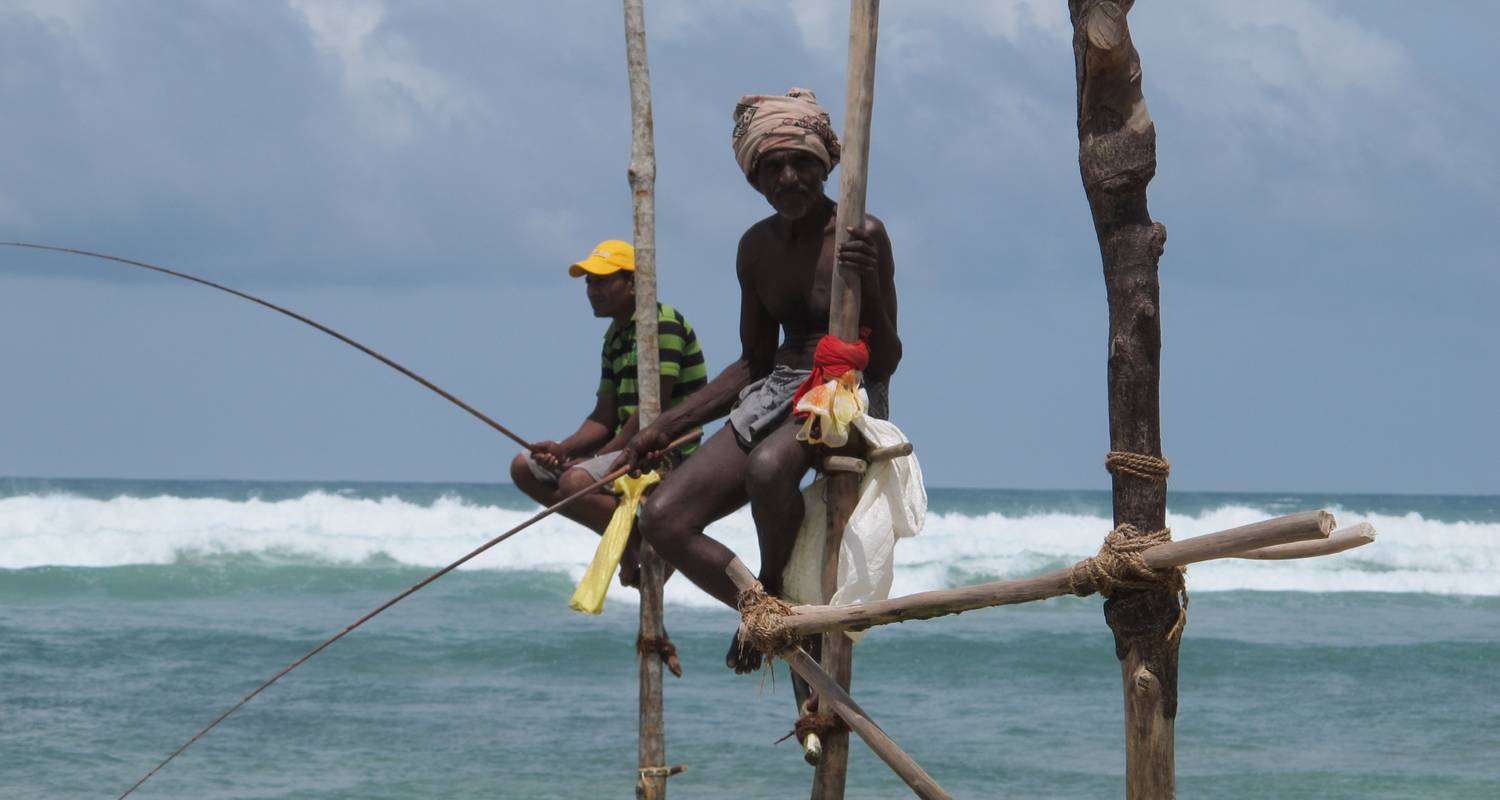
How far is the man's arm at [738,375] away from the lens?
5277mm

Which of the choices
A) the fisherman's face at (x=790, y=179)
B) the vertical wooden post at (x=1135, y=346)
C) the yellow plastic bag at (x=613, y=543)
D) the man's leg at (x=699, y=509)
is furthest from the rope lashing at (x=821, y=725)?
the fisherman's face at (x=790, y=179)

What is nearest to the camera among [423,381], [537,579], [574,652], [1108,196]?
[1108,196]

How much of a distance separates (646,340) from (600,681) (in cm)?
857

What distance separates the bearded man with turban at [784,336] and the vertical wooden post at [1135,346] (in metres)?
0.78

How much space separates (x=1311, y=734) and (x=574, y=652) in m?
6.61

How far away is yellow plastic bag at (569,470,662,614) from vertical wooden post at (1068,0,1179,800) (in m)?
2.36

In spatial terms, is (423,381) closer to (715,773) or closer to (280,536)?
(715,773)

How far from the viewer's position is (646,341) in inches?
243

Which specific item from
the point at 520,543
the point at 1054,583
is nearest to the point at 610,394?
the point at 1054,583

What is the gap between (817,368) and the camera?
4844mm

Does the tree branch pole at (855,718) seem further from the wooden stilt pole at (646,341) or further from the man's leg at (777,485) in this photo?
the wooden stilt pole at (646,341)

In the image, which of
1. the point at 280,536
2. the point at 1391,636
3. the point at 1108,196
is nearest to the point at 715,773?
the point at 1108,196

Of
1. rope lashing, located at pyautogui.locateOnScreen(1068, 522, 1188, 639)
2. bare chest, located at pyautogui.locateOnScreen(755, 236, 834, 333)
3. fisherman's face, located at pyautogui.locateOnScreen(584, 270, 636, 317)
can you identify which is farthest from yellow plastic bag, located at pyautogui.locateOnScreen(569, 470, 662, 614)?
rope lashing, located at pyautogui.locateOnScreen(1068, 522, 1188, 639)

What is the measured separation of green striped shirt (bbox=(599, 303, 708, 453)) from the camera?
6.34 metres
